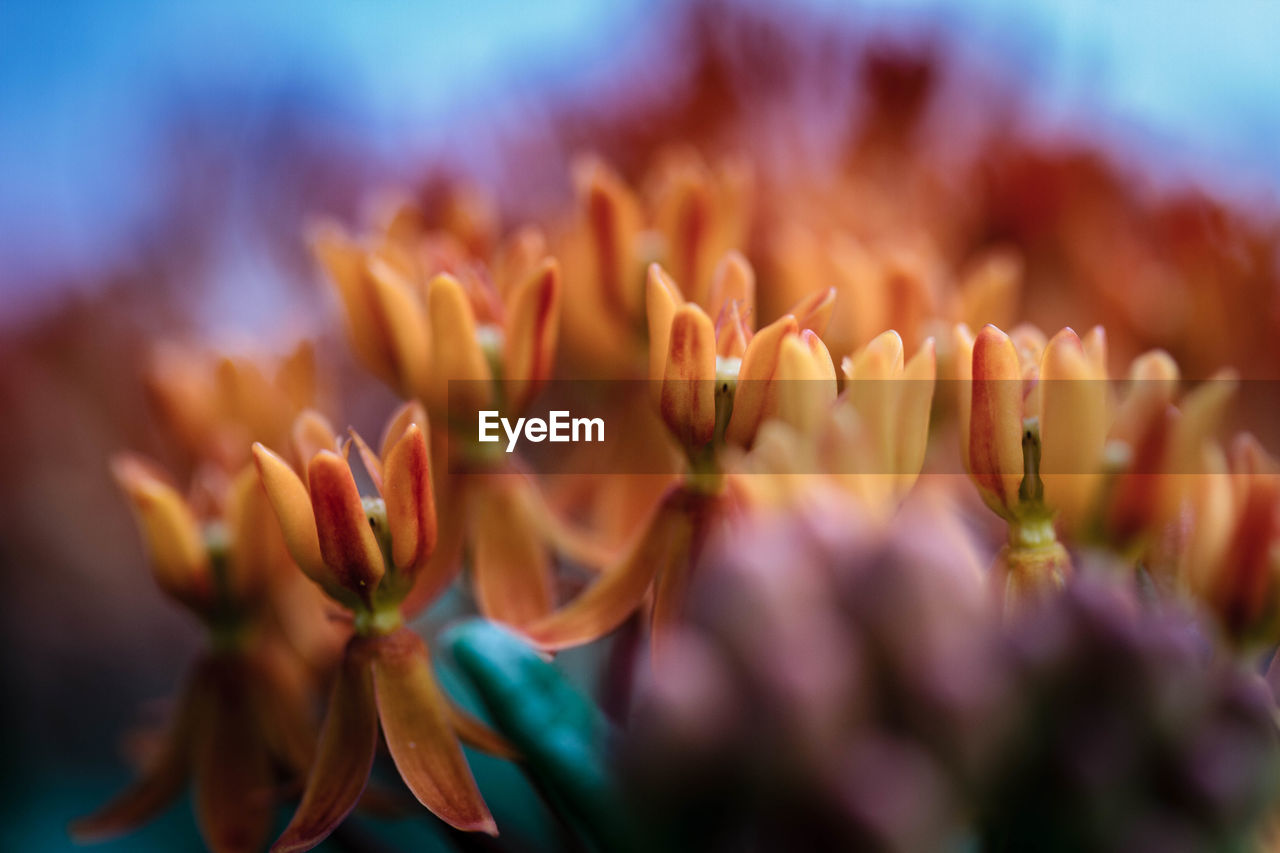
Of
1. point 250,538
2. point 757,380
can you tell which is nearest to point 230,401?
point 250,538

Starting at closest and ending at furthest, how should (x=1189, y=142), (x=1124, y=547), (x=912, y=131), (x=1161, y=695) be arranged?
(x=1161, y=695), (x=1124, y=547), (x=1189, y=142), (x=912, y=131)

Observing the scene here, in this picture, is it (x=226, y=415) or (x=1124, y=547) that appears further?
(x=226, y=415)

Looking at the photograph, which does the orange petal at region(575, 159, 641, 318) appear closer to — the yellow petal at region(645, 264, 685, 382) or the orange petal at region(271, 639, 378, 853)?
the yellow petal at region(645, 264, 685, 382)

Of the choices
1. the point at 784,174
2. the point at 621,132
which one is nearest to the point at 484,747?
the point at 784,174

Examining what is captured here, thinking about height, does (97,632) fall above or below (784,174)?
below

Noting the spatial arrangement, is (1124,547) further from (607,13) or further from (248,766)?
(607,13)

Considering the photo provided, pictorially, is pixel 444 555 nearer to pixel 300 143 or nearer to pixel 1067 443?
pixel 1067 443

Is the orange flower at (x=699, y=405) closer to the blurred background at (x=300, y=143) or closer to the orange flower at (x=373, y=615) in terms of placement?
the orange flower at (x=373, y=615)

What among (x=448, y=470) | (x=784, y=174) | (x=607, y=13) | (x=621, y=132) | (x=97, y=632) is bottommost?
(x=97, y=632)
